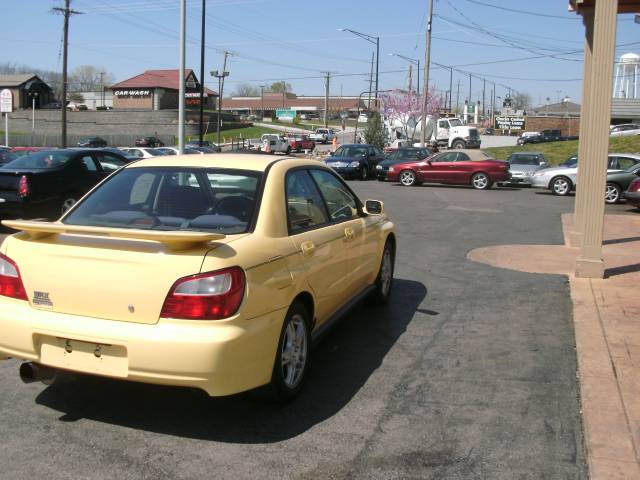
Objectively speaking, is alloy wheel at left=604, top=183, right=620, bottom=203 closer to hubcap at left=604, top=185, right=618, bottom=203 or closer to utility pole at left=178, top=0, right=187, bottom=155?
hubcap at left=604, top=185, right=618, bottom=203

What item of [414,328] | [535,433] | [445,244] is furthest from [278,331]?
[445,244]

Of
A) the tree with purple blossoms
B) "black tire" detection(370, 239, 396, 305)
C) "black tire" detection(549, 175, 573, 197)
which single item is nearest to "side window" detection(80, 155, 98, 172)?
"black tire" detection(370, 239, 396, 305)

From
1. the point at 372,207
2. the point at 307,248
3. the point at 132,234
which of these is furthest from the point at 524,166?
the point at 132,234

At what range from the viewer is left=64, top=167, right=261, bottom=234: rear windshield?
440cm

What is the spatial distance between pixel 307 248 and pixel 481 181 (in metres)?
22.5

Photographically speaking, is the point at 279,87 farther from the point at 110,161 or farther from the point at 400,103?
the point at 110,161

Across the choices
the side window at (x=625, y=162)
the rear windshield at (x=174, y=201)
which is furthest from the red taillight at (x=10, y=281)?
the side window at (x=625, y=162)

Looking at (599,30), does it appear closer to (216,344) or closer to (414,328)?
(414,328)

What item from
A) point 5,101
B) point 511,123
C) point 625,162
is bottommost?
point 625,162

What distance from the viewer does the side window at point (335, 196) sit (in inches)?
217

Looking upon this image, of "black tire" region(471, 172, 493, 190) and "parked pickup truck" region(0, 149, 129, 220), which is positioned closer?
"parked pickup truck" region(0, 149, 129, 220)

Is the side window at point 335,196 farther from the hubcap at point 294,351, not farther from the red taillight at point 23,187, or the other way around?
the red taillight at point 23,187

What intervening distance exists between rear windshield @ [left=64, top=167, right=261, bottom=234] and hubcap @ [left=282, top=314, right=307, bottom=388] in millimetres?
734

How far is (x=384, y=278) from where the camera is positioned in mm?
7148
